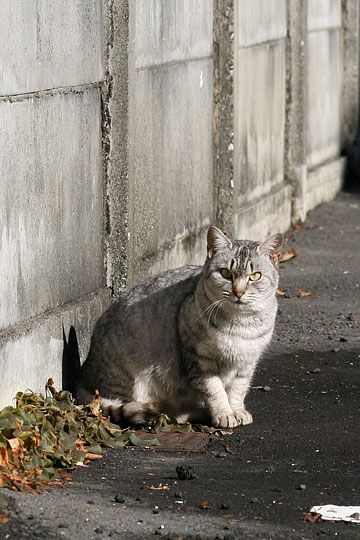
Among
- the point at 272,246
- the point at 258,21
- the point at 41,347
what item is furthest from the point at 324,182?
the point at 41,347

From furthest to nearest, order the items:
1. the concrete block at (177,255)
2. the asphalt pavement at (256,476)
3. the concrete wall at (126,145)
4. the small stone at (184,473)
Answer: the concrete block at (177,255), the concrete wall at (126,145), the small stone at (184,473), the asphalt pavement at (256,476)

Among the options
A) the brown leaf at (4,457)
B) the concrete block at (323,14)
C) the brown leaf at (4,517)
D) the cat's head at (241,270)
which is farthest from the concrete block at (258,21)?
the brown leaf at (4,517)

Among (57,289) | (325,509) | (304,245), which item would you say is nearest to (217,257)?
(57,289)

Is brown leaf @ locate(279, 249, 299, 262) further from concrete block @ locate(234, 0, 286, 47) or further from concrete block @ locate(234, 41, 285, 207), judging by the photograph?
concrete block @ locate(234, 0, 286, 47)

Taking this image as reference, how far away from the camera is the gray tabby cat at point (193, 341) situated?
596 cm

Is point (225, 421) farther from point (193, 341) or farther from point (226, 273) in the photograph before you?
point (226, 273)

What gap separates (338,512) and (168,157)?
360cm

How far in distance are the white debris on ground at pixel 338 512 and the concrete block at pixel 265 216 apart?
15.3ft

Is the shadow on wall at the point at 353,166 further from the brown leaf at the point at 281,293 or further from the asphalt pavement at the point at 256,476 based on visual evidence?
the asphalt pavement at the point at 256,476

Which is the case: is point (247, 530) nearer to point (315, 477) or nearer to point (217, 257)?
point (315, 477)

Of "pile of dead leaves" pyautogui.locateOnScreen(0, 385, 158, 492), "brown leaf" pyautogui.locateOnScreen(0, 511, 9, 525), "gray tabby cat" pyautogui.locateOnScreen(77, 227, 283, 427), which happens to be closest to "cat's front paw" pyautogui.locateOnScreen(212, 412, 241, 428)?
"gray tabby cat" pyautogui.locateOnScreen(77, 227, 283, 427)

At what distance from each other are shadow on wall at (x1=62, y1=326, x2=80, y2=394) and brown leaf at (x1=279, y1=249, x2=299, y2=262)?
4107mm

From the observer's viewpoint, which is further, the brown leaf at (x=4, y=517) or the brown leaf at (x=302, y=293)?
the brown leaf at (x=302, y=293)

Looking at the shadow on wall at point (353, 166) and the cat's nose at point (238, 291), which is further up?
the cat's nose at point (238, 291)
